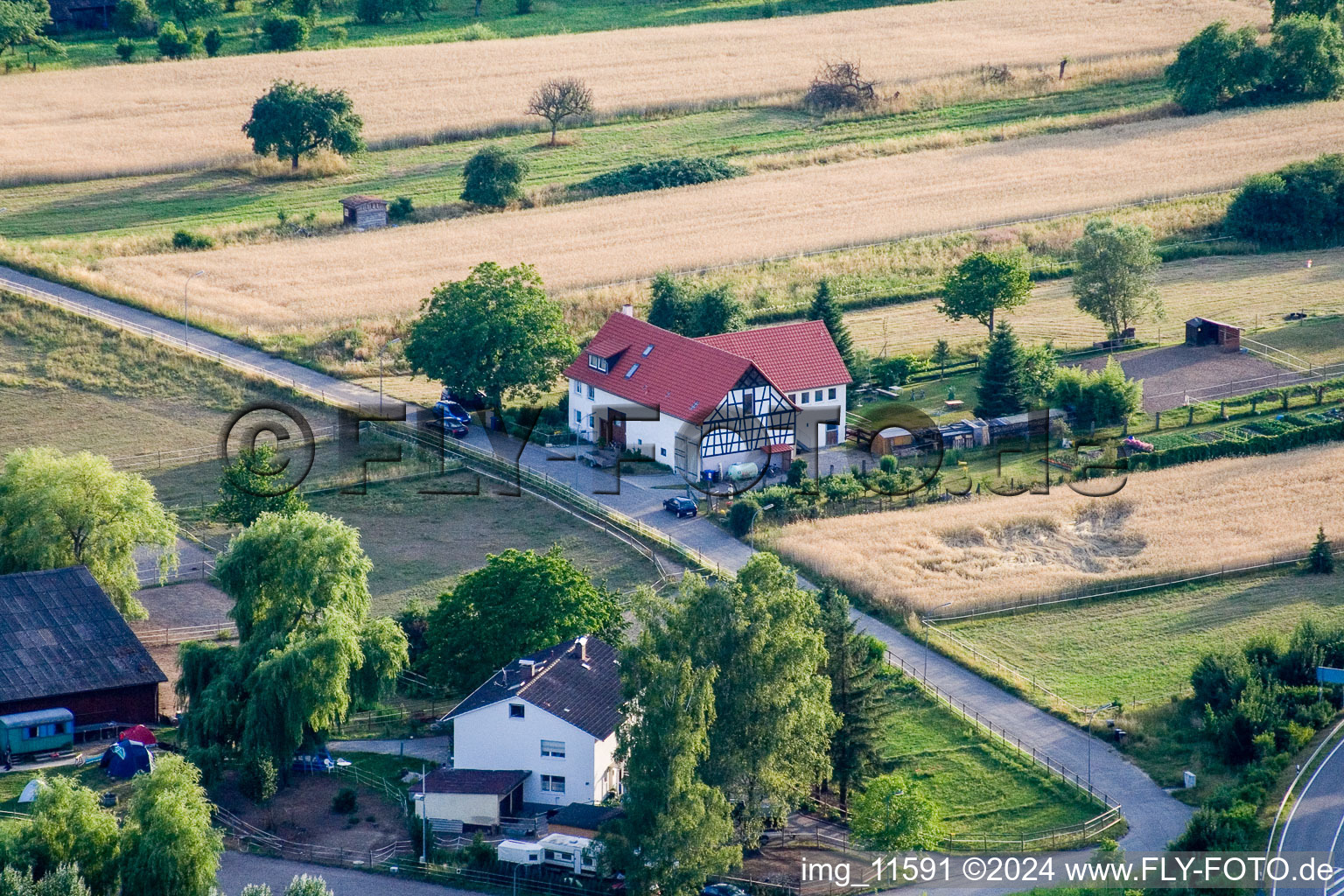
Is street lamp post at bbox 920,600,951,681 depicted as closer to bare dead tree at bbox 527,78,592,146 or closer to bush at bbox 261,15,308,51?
bare dead tree at bbox 527,78,592,146

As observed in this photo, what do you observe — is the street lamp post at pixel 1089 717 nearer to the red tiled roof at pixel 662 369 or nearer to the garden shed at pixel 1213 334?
the red tiled roof at pixel 662 369

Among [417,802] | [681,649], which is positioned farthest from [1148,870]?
[417,802]

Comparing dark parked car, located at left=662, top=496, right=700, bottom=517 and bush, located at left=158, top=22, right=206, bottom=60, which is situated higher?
bush, located at left=158, top=22, right=206, bottom=60

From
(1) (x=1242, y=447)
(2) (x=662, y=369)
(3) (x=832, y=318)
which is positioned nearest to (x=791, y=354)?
(2) (x=662, y=369)

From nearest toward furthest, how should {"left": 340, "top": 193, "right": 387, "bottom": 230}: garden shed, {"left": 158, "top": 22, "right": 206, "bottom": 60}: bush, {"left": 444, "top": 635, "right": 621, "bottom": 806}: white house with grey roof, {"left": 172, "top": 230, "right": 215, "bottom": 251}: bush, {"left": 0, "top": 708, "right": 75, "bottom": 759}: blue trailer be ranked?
{"left": 444, "top": 635, "right": 621, "bottom": 806}: white house with grey roof → {"left": 0, "top": 708, "right": 75, "bottom": 759}: blue trailer → {"left": 172, "top": 230, "right": 215, "bottom": 251}: bush → {"left": 340, "top": 193, "right": 387, "bottom": 230}: garden shed → {"left": 158, "top": 22, "right": 206, "bottom": 60}: bush

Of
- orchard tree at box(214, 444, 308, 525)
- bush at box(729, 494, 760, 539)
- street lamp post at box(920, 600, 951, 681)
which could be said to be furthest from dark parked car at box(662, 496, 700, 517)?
orchard tree at box(214, 444, 308, 525)

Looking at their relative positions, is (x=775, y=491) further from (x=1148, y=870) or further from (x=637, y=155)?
(x=637, y=155)
